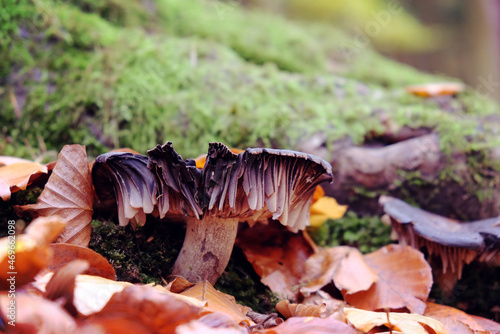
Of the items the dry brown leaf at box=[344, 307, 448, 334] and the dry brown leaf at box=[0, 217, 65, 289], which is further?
the dry brown leaf at box=[344, 307, 448, 334]

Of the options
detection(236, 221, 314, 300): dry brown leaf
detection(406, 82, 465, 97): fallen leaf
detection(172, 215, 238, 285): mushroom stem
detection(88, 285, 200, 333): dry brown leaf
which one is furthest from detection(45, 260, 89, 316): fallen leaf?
detection(406, 82, 465, 97): fallen leaf

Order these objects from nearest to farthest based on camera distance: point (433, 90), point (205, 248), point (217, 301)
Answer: point (217, 301) < point (205, 248) < point (433, 90)

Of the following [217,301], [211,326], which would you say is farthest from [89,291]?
[217,301]

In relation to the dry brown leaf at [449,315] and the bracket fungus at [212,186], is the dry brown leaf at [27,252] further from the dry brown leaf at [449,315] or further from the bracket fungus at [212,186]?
the dry brown leaf at [449,315]

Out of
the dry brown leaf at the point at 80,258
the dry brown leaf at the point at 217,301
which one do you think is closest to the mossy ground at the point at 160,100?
the dry brown leaf at the point at 217,301

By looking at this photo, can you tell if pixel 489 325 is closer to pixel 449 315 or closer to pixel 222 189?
pixel 449 315

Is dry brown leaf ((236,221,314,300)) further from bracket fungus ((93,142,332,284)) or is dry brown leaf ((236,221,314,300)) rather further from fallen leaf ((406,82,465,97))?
fallen leaf ((406,82,465,97))
